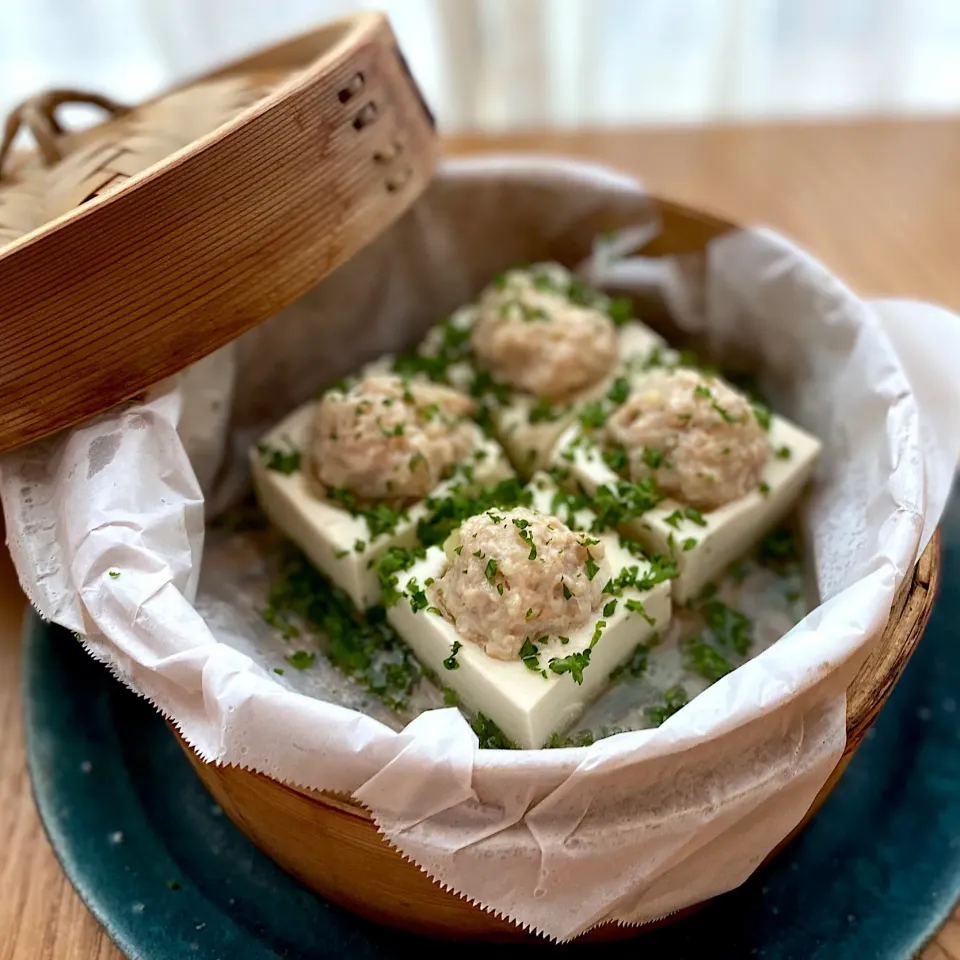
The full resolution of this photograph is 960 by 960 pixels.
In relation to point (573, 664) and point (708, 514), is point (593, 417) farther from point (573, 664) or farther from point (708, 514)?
point (573, 664)

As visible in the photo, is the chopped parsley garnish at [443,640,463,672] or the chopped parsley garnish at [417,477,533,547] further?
the chopped parsley garnish at [417,477,533,547]

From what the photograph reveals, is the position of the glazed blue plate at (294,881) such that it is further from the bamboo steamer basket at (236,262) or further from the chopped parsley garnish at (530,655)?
the chopped parsley garnish at (530,655)

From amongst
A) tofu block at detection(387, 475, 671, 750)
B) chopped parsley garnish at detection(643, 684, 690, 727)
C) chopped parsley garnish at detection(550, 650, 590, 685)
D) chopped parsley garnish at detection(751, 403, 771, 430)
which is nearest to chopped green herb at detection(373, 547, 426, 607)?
tofu block at detection(387, 475, 671, 750)

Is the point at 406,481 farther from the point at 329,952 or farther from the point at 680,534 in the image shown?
the point at 329,952

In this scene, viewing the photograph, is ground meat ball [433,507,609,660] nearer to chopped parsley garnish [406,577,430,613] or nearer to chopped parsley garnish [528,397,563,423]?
chopped parsley garnish [406,577,430,613]

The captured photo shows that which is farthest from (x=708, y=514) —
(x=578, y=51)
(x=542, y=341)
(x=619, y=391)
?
(x=578, y=51)

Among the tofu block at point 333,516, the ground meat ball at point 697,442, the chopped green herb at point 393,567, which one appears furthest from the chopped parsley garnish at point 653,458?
the chopped green herb at point 393,567

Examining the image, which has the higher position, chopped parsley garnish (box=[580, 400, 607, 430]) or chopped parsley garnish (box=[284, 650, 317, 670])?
chopped parsley garnish (box=[580, 400, 607, 430])
